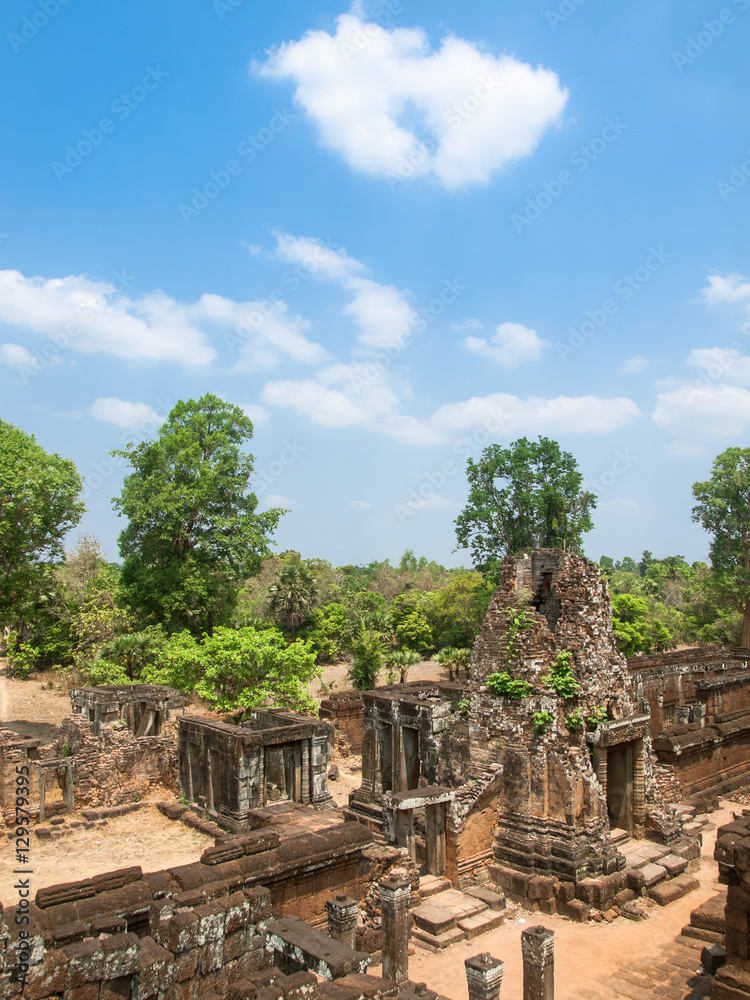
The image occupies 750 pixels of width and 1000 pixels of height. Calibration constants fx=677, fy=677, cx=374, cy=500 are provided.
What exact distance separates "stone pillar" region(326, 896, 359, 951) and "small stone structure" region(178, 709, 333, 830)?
731cm

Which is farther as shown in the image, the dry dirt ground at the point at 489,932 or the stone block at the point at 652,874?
the stone block at the point at 652,874

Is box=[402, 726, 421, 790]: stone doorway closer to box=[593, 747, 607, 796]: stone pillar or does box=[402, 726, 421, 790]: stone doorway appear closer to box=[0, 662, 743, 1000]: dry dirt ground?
box=[0, 662, 743, 1000]: dry dirt ground

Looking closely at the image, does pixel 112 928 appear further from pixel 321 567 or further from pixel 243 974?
pixel 321 567

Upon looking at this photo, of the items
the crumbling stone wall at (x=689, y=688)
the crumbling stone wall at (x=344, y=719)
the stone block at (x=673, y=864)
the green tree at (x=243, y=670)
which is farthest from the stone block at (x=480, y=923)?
the crumbling stone wall at (x=344, y=719)

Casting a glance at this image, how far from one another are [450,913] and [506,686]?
418cm

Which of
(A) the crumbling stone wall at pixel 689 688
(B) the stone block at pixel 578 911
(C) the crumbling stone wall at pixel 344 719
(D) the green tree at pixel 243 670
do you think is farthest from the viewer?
(C) the crumbling stone wall at pixel 344 719

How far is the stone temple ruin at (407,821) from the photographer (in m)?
7.07

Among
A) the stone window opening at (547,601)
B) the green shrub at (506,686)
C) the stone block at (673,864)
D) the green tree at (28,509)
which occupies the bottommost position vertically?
the stone block at (673,864)

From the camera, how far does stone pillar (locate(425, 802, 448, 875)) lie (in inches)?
508

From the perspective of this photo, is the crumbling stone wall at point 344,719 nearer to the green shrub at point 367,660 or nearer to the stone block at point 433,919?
the green shrub at point 367,660

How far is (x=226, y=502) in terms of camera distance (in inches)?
1265

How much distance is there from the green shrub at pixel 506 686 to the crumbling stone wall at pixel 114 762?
36.4ft

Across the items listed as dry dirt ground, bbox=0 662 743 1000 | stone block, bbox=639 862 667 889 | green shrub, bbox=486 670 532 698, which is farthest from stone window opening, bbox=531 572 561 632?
dry dirt ground, bbox=0 662 743 1000

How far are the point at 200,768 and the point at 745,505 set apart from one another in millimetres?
37048
